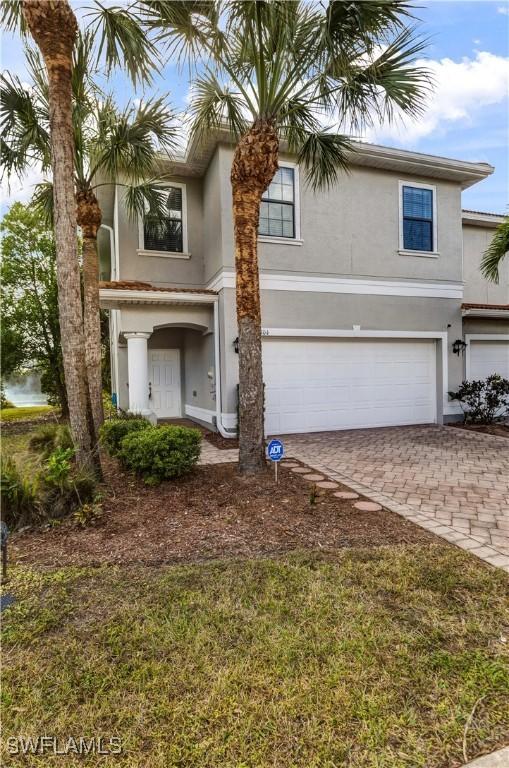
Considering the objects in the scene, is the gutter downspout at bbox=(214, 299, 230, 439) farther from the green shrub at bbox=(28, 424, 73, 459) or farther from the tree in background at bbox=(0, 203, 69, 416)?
the tree in background at bbox=(0, 203, 69, 416)

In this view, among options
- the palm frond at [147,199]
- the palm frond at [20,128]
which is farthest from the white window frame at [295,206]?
the palm frond at [20,128]

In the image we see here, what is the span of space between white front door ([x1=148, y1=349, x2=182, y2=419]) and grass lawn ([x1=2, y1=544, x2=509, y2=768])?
393 inches

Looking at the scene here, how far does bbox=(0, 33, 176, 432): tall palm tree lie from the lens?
7129 mm

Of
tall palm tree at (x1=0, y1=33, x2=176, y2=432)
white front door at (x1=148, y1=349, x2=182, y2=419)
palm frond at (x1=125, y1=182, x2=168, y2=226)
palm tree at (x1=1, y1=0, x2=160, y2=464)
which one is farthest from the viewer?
white front door at (x1=148, y1=349, x2=182, y2=419)

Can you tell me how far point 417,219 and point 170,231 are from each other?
7.15 metres

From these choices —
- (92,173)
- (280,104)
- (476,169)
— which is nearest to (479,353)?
(476,169)

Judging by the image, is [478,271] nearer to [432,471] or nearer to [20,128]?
[432,471]

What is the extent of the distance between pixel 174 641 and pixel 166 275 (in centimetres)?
1040

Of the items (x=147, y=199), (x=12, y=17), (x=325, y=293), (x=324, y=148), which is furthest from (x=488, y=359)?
(x=12, y=17)

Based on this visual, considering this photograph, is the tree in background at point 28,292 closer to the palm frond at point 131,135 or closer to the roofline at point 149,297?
the roofline at point 149,297

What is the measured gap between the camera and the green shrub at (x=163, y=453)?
5953 millimetres

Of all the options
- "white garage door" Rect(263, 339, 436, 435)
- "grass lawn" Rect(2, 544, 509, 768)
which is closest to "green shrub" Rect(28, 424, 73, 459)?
"grass lawn" Rect(2, 544, 509, 768)

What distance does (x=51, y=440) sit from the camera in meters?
8.30

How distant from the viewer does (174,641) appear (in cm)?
264
